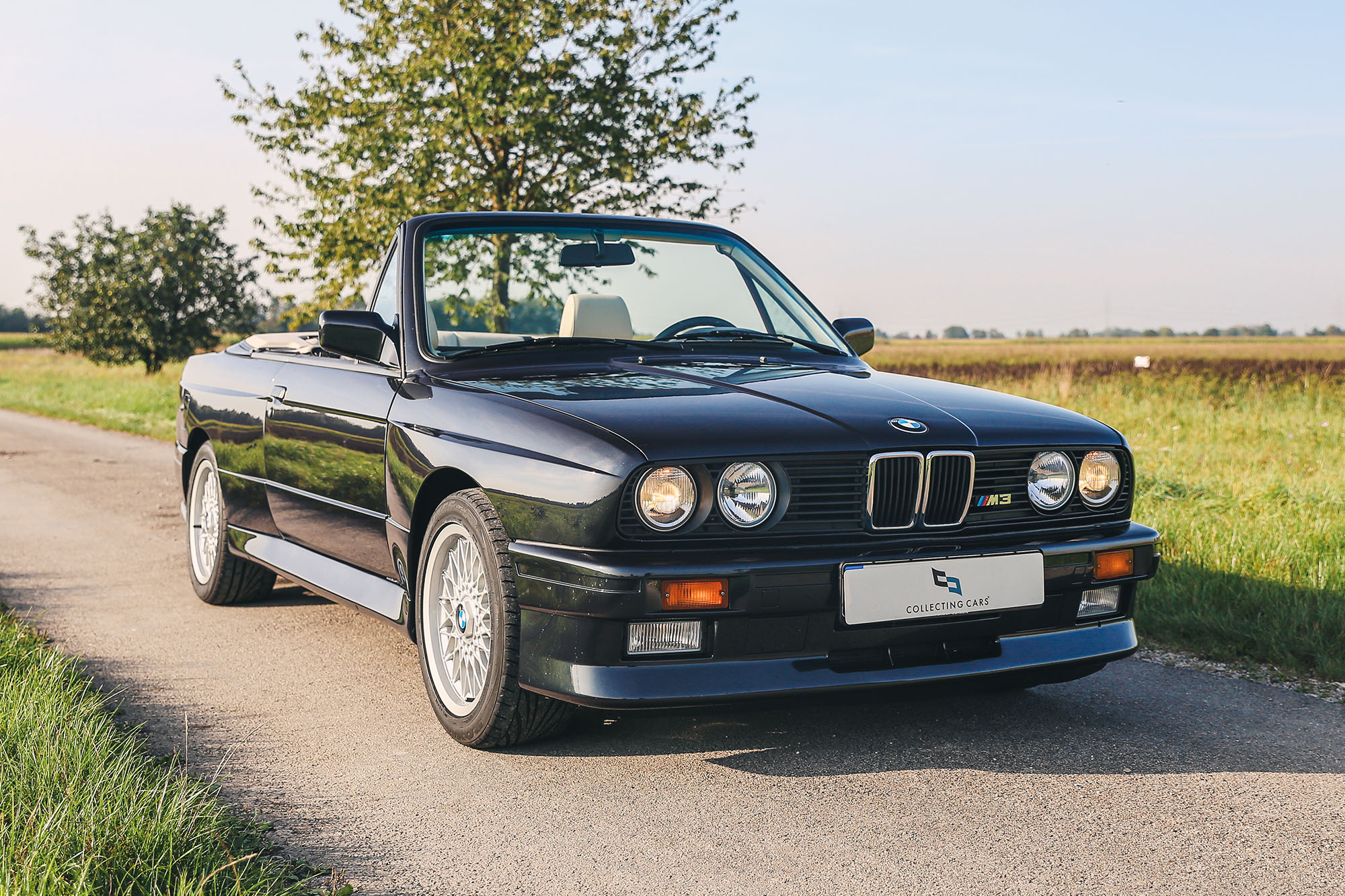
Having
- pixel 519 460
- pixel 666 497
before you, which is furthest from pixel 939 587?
pixel 519 460

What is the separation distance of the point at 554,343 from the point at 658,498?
1254mm

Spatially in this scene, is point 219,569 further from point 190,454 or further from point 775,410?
point 775,410

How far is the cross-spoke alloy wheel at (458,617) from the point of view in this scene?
11.8 ft

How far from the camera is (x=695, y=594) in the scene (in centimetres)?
312

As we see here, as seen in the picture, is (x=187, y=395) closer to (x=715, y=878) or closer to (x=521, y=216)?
(x=521, y=216)

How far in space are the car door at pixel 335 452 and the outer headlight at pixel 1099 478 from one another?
2187 mm

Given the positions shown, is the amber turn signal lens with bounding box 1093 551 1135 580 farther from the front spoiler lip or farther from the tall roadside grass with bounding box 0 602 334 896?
the tall roadside grass with bounding box 0 602 334 896

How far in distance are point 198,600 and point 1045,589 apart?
4021 millimetres

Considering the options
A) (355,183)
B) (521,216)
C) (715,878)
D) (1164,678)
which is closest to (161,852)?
(715,878)

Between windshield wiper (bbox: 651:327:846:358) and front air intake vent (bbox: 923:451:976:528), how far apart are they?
128 centimetres

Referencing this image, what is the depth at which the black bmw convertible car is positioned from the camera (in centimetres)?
316

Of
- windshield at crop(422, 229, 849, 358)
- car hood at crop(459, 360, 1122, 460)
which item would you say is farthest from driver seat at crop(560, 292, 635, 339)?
car hood at crop(459, 360, 1122, 460)

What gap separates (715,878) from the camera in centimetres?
270

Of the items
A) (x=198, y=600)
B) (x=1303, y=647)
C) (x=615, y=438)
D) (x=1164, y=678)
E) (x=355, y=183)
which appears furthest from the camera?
(x=355, y=183)
